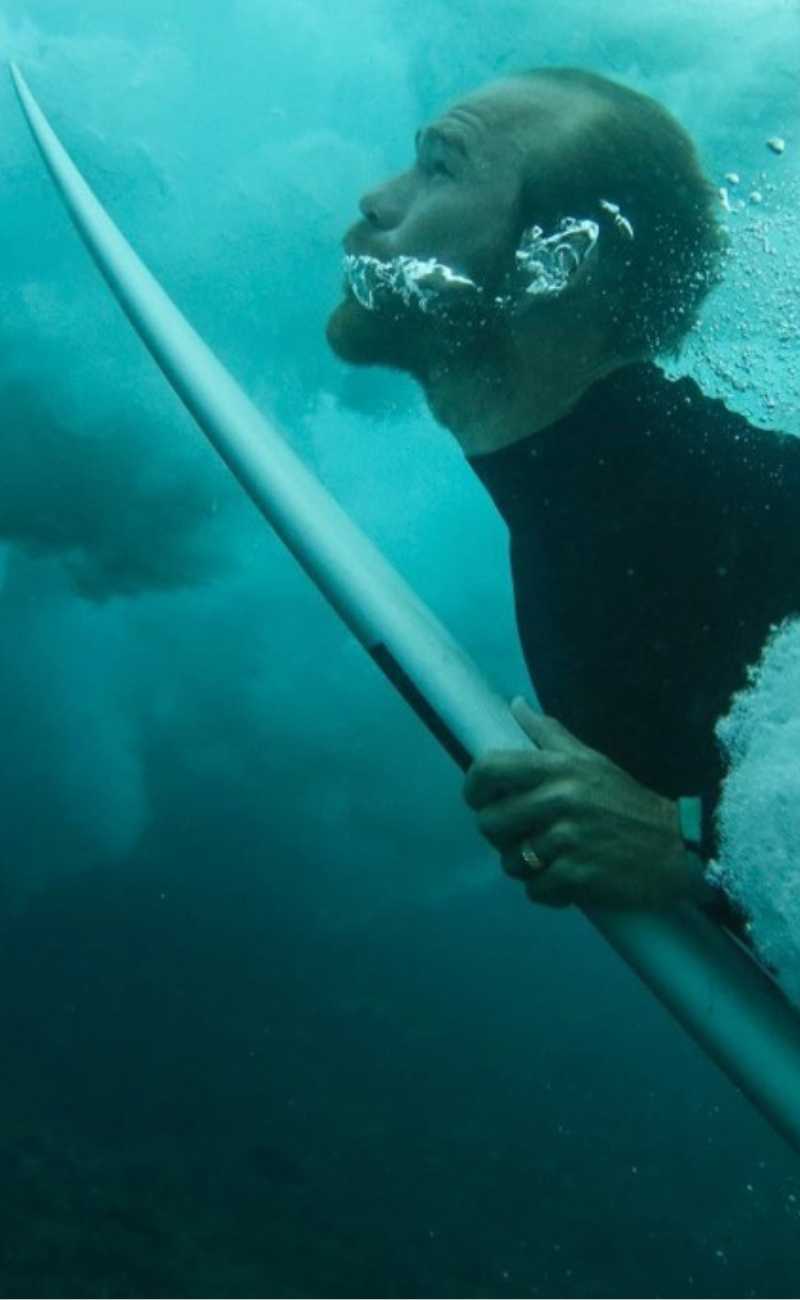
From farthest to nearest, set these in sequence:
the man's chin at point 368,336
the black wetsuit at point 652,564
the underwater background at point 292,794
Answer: the underwater background at point 292,794 → the man's chin at point 368,336 → the black wetsuit at point 652,564

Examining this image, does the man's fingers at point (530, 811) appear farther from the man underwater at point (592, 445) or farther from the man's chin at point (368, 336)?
the man's chin at point (368, 336)

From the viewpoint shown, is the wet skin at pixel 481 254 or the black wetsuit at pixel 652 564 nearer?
the black wetsuit at pixel 652 564

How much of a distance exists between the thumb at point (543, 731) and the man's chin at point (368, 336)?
2051 millimetres

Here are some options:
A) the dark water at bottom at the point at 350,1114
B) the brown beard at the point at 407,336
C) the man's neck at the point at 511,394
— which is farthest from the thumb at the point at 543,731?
the dark water at bottom at the point at 350,1114

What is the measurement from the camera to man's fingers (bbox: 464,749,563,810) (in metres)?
1.22

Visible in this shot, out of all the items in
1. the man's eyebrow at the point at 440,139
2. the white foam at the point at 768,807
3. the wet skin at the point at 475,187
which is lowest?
the white foam at the point at 768,807

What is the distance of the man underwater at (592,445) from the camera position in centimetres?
128

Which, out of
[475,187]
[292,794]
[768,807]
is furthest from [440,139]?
[292,794]

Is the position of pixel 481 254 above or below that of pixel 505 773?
above

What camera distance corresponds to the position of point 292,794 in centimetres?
4462

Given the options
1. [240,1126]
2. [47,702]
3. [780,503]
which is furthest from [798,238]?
[240,1126]

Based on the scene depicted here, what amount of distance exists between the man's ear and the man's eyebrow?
0.95ft

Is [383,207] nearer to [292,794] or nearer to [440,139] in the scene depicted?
[440,139]

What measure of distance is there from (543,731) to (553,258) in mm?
1764
